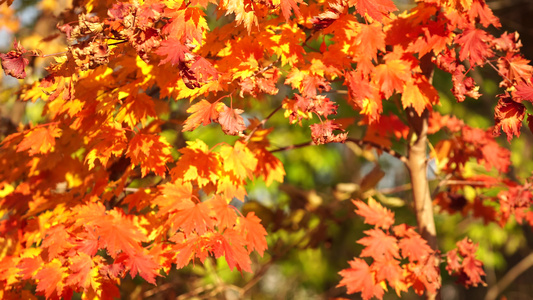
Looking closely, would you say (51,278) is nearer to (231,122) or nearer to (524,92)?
(231,122)

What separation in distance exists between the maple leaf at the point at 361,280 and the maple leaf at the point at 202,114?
44.9 inches

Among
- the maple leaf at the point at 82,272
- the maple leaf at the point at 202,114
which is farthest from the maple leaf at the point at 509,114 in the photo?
the maple leaf at the point at 82,272

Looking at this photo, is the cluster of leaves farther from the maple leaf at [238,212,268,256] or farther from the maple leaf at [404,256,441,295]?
the maple leaf at [238,212,268,256]

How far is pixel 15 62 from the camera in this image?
2025mm

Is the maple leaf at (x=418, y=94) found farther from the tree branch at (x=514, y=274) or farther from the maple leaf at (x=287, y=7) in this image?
the tree branch at (x=514, y=274)

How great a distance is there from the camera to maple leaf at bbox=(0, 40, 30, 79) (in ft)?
6.57

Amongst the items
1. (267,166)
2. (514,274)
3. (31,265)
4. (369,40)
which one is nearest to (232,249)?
(267,166)

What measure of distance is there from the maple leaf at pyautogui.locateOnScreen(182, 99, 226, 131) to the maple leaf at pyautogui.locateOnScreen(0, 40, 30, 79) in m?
0.71

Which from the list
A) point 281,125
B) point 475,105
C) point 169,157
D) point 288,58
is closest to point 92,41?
point 169,157

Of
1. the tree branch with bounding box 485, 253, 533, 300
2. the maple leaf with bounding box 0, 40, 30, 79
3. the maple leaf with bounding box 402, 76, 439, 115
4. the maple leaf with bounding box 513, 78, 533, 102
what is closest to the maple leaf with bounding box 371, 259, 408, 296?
the maple leaf with bounding box 402, 76, 439, 115

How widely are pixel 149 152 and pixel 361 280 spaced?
1.34m

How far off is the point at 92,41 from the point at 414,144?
2.00 m

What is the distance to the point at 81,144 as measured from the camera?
273 cm

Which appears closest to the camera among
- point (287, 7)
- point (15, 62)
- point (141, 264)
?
point (287, 7)
